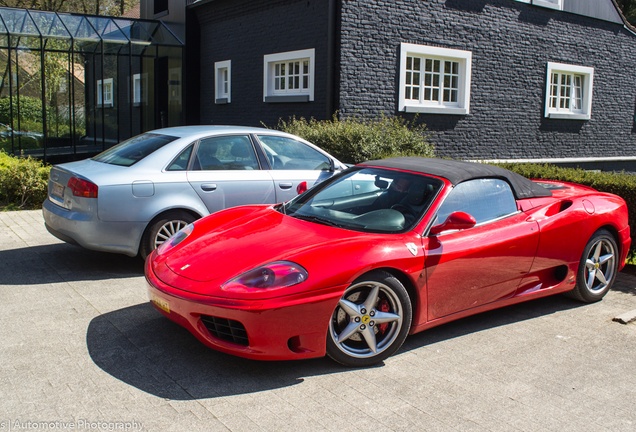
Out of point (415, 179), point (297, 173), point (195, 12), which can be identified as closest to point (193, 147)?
point (297, 173)

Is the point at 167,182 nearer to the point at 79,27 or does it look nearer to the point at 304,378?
the point at 304,378

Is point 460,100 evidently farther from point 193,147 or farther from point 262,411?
point 262,411

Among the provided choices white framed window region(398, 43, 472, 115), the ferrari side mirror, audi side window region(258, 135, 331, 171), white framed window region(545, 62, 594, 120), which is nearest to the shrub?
white framed window region(398, 43, 472, 115)

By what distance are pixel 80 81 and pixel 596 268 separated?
1462 centimetres

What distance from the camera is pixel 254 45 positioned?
1459 cm

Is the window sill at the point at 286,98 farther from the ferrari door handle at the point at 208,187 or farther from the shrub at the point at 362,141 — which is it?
the ferrari door handle at the point at 208,187

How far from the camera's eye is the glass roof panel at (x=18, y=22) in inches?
544

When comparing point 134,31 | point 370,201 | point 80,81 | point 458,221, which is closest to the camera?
point 458,221

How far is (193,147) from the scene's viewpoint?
616cm

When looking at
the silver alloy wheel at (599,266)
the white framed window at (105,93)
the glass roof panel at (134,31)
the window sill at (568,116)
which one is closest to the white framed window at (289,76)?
the glass roof panel at (134,31)

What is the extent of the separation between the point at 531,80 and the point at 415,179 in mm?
11945

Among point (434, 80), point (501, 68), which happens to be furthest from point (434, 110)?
point (501, 68)

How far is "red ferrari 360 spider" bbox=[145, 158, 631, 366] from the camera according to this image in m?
3.48

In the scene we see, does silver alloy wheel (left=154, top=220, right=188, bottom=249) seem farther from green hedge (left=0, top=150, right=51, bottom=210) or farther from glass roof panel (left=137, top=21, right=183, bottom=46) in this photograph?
glass roof panel (left=137, top=21, right=183, bottom=46)
